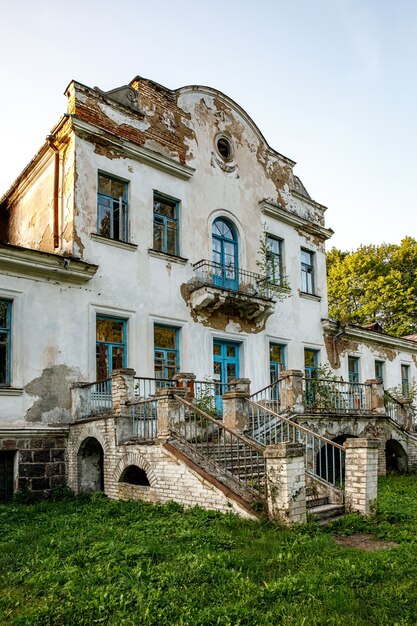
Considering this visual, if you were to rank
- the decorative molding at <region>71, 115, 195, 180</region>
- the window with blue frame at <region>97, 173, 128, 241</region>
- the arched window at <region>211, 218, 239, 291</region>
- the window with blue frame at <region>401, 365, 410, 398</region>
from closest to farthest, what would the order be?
the decorative molding at <region>71, 115, 195, 180</region> → the window with blue frame at <region>97, 173, 128, 241</region> → the arched window at <region>211, 218, 239, 291</region> → the window with blue frame at <region>401, 365, 410, 398</region>

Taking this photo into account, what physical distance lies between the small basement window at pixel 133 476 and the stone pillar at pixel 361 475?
389 centimetres

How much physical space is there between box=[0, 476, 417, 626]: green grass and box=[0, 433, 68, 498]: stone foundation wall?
2.81m

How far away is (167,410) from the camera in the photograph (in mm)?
9969

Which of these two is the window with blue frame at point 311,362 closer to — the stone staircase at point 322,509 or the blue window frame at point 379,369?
the blue window frame at point 379,369

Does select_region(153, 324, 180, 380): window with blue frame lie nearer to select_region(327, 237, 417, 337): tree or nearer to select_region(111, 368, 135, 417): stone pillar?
select_region(111, 368, 135, 417): stone pillar

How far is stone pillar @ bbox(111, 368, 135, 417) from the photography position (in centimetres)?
1100

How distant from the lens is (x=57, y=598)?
5.32 metres

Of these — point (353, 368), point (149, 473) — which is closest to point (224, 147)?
point (353, 368)

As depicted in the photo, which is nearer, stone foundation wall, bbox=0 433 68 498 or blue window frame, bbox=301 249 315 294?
stone foundation wall, bbox=0 433 68 498

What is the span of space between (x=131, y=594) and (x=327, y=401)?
11.0 meters

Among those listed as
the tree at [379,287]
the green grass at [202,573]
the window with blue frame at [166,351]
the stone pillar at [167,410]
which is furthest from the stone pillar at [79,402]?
the tree at [379,287]

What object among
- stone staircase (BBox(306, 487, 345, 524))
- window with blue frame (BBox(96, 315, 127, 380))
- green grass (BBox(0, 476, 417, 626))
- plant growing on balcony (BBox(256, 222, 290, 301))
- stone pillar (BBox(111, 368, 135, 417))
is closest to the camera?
green grass (BBox(0, 476, 417, 626))

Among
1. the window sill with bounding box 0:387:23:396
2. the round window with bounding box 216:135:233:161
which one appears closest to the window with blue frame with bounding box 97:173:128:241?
the round window with bounding box 216:135:233:161

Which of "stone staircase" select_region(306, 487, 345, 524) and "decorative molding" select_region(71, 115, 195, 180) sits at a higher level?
"decorative molding" select_region(71, 115, 195, 180)
